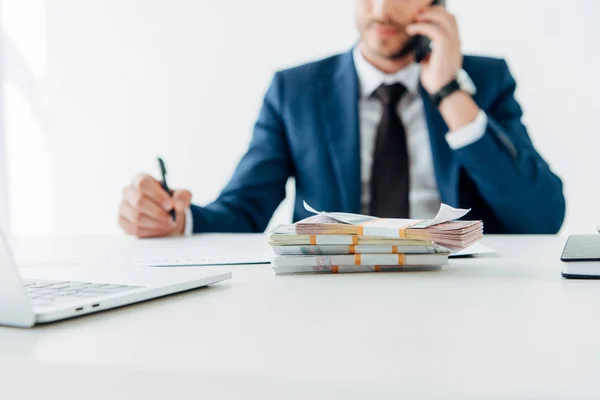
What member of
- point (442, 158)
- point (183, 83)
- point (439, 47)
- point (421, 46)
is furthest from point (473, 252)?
point (183, 83)

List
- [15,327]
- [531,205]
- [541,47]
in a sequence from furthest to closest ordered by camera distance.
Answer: [541,47], [531,205], [15,327]

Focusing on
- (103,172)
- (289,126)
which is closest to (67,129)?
(103,172)

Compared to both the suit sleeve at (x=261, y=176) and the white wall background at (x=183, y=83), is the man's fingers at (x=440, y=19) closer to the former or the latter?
the suit sleeve at (x=261, y=176)

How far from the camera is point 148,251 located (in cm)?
98

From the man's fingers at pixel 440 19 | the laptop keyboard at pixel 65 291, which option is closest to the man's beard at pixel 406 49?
the man's fingers at pixel 440 19

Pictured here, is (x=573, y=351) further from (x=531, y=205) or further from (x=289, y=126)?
(x=289, y=126)

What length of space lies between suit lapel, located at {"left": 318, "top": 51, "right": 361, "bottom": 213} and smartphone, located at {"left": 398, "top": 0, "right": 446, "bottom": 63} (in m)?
0.17

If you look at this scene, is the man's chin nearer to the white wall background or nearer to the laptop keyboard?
the white wall background

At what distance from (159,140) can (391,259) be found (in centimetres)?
258

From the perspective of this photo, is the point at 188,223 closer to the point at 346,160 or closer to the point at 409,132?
the point at 346,160

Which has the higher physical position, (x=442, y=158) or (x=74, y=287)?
(x=442, y=158)

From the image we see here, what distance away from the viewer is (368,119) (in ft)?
5.66

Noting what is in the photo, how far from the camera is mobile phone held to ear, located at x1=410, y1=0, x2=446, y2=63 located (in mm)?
1698

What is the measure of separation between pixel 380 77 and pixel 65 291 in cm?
138
